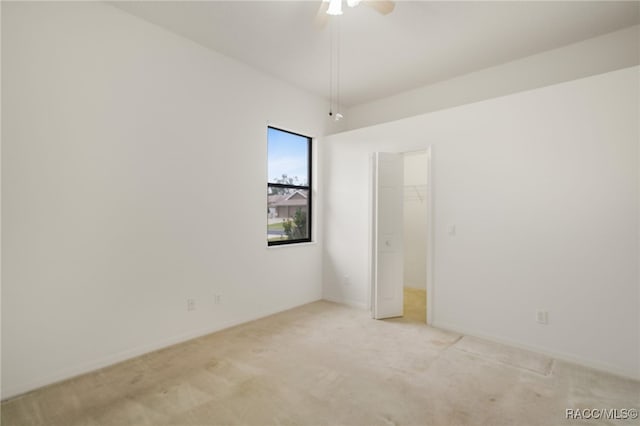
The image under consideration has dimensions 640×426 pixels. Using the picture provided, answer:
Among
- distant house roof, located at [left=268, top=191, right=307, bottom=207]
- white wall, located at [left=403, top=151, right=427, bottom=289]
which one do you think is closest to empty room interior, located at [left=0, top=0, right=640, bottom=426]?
distant house roof, located at [left=268, top=191, right=307, bottom=207]

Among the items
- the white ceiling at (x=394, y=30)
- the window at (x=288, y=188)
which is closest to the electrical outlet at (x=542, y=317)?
the white ceiling at (x=394, y=30)

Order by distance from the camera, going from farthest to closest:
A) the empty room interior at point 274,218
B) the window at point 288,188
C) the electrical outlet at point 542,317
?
the window at point 288,188 < the electrical outlet at point 542,317 < the empty room interior at point 274,218

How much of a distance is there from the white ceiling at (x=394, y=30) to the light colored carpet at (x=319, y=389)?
3029 millimetres

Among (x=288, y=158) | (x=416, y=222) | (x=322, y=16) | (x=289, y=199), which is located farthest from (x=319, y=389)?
(x=416, y=222)

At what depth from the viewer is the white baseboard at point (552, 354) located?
2602mm

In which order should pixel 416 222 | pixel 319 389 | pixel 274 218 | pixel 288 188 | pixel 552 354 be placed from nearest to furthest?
1. pixel 319 389
2. pixel 552 354
3. pixel 274 218
4. pixel 288 188
5. pixel 416 222

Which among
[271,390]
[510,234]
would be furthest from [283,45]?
[271,390]

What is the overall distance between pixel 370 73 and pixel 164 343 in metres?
3.92

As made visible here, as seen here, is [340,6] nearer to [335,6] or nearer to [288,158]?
[335,6]

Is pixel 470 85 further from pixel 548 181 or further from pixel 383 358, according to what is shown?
pixel 383 358

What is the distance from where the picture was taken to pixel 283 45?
343 centimetres

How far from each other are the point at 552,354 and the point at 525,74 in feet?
9.95

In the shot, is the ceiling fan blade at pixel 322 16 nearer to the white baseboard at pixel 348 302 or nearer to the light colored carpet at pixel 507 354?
the light colored carpet at pixel 507 354

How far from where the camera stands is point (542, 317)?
9.86 feet
